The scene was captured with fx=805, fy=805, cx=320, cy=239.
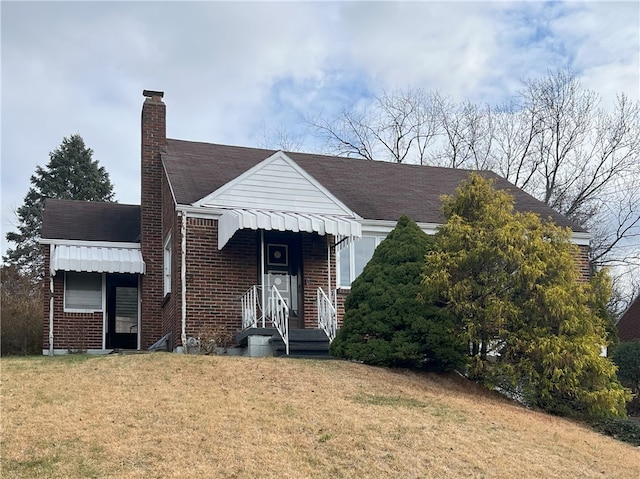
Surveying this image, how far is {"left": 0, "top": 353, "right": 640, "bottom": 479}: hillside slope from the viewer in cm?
906

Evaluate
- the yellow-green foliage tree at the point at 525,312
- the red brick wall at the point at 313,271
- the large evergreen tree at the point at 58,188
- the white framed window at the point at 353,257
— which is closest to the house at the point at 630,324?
the white framed window at the point at 353,257

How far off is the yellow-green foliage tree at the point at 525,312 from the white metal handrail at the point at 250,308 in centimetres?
411

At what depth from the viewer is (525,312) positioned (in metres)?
14.0

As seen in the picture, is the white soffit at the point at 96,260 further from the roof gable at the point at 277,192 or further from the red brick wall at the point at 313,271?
the red brick wall at the point at 313,271

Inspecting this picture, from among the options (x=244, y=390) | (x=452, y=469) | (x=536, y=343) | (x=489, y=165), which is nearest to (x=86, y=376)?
(x=244, y=390)

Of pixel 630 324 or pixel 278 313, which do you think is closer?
pixel 278 313

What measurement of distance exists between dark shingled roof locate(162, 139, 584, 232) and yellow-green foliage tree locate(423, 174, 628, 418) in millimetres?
5063

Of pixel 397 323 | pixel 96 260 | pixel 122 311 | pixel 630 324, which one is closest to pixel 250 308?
pixel 397 323

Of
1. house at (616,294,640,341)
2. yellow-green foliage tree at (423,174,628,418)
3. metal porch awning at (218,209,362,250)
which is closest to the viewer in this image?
yellow-green foliage tree at (423,174,628,418)

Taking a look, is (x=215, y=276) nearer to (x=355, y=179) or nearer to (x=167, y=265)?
(x=167, y=265)

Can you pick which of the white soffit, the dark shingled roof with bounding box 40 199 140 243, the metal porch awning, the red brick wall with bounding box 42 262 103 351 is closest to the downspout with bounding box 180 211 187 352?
the metal porch awning

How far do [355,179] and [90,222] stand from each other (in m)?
7.20

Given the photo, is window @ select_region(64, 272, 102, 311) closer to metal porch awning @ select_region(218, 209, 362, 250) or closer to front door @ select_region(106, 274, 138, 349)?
front door @ select_region(106, 274, 138, 349)

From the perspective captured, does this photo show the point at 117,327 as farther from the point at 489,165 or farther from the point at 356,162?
the point at 489,165
